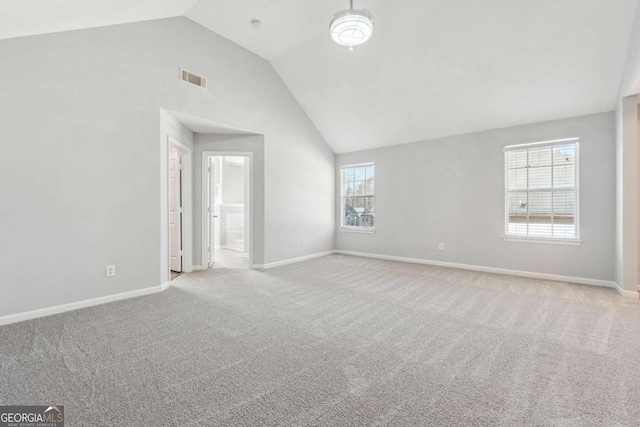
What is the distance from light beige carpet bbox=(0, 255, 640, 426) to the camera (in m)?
1.52

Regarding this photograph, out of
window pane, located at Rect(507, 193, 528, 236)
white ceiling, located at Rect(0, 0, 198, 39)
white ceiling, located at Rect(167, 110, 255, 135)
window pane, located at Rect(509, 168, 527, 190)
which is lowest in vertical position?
window pane, located at Rect(507, 193, 528, 236)

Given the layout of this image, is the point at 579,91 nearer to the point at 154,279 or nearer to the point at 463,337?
the point at 463,337

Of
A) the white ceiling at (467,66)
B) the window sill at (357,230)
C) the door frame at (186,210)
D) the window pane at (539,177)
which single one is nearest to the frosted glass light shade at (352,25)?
the white ceiling at (467,66)

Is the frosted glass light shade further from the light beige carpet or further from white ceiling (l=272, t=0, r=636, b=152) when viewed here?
the light beige carpet

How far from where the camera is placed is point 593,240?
13.2 feet

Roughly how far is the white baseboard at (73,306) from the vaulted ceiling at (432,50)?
8.66ft

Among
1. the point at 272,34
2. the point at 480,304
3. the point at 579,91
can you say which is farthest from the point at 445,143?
the point at 272,34

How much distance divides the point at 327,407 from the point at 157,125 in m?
3.79

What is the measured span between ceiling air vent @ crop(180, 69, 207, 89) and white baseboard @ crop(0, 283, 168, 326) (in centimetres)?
291

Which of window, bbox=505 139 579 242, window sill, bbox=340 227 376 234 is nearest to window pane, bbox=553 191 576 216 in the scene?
window, bbox=505 139 579 242

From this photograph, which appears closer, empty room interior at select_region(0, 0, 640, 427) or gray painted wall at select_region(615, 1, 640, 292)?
empty room interior at select_region(0, 0, 640, 427)

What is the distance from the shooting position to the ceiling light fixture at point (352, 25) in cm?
294

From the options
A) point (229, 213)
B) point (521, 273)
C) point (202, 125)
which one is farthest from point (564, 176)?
point (229, 213)

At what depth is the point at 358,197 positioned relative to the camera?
6738mm
